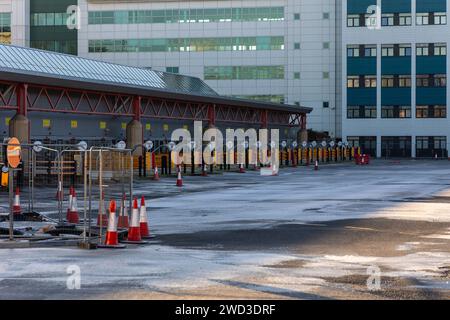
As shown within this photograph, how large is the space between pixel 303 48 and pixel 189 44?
15290 millimetres

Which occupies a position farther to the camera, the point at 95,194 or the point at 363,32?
the point at 363,32

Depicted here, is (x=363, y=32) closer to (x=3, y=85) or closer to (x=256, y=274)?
(x=3, y=85)

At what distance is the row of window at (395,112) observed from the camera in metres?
105

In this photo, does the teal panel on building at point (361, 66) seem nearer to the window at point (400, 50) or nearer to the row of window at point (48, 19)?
the window at point (400, 50)

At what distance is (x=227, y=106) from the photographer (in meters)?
70.4

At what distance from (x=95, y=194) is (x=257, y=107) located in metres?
45.0

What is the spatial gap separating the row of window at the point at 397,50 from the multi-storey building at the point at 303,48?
0.44 feet

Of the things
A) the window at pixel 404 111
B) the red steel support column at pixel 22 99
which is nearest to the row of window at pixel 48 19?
the window at pixel 404 111

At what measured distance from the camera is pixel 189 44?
356ft

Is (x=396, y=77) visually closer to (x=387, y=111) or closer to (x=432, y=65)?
(x=387, y=111)

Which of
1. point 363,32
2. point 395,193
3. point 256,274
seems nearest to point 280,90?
point 363,32

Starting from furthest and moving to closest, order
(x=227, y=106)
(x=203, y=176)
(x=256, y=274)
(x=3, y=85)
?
(x=227, y=106)
(x=203, y=176)
(x=3, y=85)
(x=256, y=274)
